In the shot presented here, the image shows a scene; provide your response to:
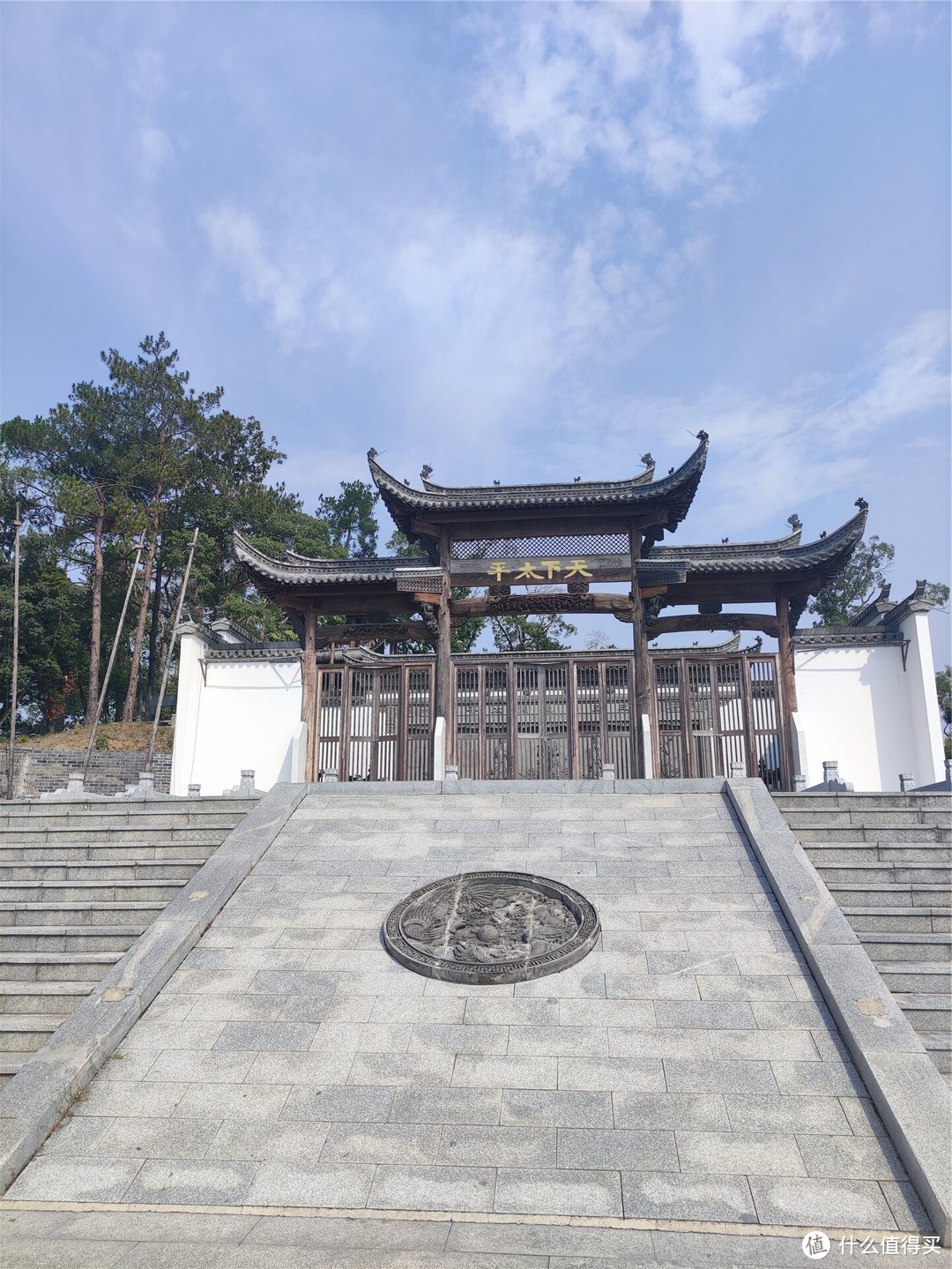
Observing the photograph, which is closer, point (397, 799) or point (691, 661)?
point (397, 799)

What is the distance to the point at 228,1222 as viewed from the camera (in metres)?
4.52

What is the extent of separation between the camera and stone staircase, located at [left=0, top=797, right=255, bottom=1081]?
22.4ft

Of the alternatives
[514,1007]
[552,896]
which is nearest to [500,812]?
[552,896]

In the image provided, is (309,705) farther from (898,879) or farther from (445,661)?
(898,879)

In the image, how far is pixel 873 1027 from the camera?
5770mm

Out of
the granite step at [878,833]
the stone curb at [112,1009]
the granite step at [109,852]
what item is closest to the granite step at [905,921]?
the granite step at [878,833]

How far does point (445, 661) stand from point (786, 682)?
604cm

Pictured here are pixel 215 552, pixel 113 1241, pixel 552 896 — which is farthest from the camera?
pixel 215 552

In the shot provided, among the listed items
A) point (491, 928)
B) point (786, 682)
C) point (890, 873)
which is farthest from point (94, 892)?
point (786, 682)

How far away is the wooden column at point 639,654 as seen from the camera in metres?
14.2

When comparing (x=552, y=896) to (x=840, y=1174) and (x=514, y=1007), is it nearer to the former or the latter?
(x=514, y=1007)

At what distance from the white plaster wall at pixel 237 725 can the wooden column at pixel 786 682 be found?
9.00 m

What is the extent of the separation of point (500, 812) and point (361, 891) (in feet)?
7.21

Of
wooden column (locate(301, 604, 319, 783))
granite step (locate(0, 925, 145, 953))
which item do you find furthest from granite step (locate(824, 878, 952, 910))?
wooden column (locate(301, 604, 319, 783))
